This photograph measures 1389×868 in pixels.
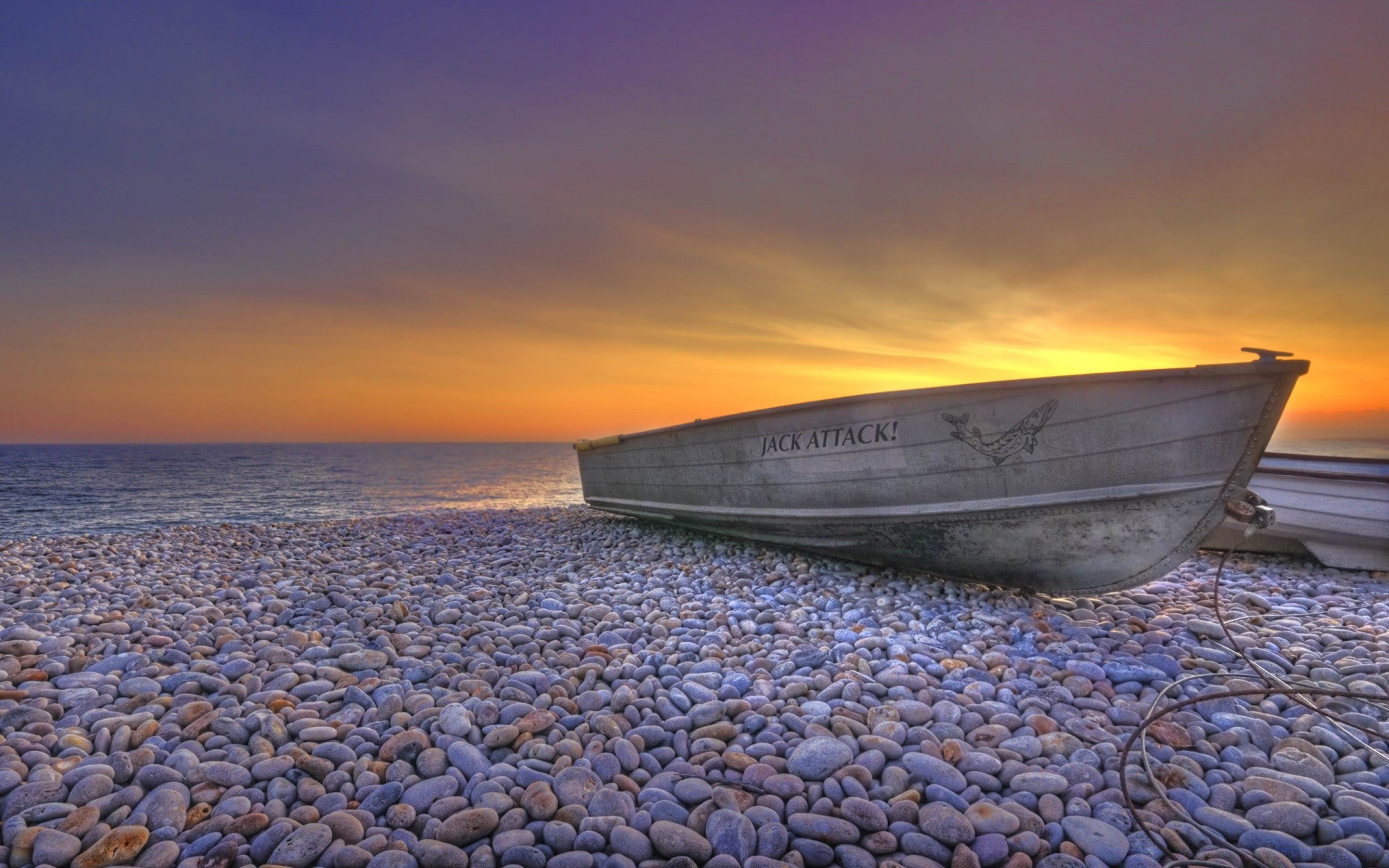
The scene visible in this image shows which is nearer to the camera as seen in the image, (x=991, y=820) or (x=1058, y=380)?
(x=991, y=820)

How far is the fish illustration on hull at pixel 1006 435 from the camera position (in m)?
4.57

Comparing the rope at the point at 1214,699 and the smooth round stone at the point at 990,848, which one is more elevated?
the rope at the point at 1214,699

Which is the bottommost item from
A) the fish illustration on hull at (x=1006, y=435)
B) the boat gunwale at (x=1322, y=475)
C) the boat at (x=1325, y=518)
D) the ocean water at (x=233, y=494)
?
the ocean water at (x=233, y=494)

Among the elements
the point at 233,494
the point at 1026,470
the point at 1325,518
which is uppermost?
the point at 1026,470

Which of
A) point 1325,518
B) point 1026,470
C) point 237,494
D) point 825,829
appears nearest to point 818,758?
point 825,829

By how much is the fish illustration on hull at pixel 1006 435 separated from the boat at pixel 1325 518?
2.53 meters

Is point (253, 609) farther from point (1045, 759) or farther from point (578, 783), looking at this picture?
point (1045, 759)

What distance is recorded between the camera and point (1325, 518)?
625 centimetres

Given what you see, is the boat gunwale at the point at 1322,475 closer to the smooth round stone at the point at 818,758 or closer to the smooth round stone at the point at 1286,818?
the smooth round stone at the point at 1286,818

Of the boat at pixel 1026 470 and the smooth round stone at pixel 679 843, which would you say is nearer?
the smooth round stone at pixel 679 843

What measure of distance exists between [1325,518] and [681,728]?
6.96 m

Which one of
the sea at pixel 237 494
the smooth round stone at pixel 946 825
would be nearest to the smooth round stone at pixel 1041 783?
the smooth round stone at pixel 946 825

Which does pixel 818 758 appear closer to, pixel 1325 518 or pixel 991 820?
pixel 991 820

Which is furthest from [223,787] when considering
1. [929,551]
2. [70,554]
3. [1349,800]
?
[70,554]
